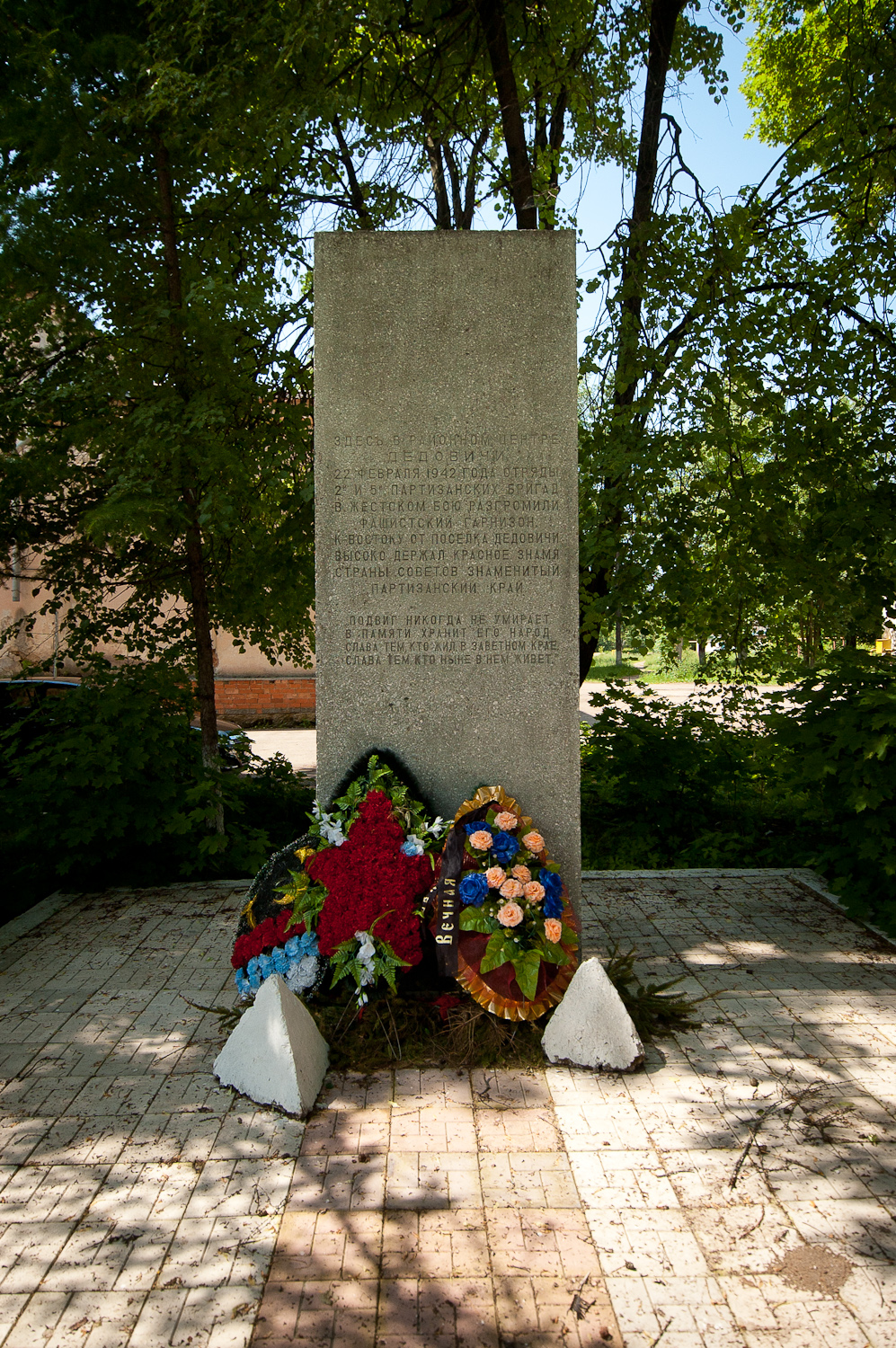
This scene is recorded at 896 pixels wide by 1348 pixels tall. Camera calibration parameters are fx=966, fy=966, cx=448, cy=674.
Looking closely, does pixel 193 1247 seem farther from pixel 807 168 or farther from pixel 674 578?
pixel 807 168

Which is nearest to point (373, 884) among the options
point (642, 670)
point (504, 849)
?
point (504, 849)

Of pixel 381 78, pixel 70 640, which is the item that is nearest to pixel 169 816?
pixel 70 640

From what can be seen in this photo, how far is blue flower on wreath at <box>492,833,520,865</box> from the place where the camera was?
4012mm

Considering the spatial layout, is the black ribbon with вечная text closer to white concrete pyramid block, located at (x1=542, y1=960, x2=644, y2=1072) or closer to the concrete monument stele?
white concrete pyramid block, located at (x1=542, y1=960, x2=644, y2=1072)

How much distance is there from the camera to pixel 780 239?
715 centimetres

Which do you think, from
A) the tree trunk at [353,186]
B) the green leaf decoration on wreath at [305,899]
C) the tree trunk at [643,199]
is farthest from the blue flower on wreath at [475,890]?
the tree trunk at [353,186]

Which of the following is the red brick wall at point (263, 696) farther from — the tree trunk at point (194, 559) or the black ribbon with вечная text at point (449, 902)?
the black ribbon with вечная text at point (449, 902)

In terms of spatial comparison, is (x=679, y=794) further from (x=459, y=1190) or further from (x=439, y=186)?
(x=439, y=186)

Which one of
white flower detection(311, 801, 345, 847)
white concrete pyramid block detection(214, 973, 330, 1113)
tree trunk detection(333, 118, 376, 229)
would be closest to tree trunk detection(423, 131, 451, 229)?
tree trunk detection(333, 118, 376, 229)

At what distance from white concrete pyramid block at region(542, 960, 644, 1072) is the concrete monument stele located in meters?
1.16

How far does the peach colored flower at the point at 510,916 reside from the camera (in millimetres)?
3795

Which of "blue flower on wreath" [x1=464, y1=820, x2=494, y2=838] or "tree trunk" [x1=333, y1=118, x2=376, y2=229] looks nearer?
"blue flower on wreath" [x1=464, y1=820, x2=494, y2=838]

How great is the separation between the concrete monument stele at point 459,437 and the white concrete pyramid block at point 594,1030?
1.16 metres

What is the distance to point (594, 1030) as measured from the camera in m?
3.73
